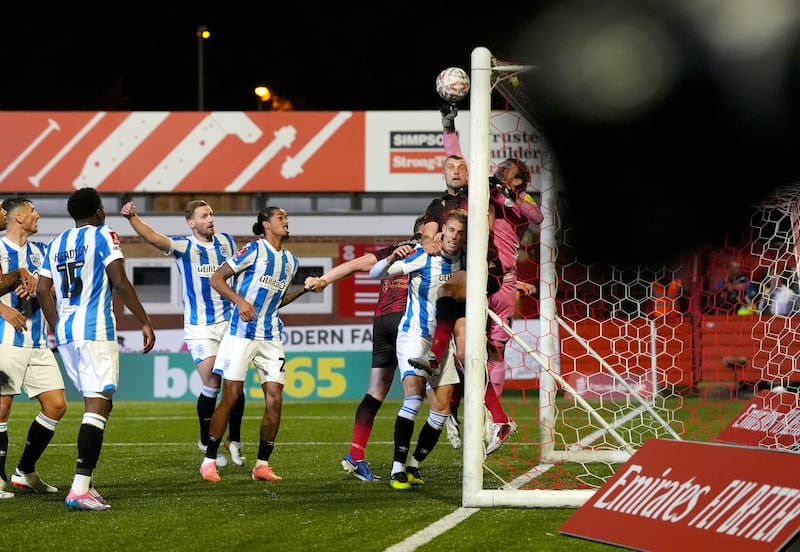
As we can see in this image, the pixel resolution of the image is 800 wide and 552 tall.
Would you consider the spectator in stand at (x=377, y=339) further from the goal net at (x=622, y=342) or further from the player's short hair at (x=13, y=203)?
the player's short hair at (x=13, y=203)

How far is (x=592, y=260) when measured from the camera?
46.6 feet

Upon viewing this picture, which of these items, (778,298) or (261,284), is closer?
(261,284)

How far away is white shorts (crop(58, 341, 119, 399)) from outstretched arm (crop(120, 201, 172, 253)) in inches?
63.9

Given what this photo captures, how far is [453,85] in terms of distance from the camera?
6.77m

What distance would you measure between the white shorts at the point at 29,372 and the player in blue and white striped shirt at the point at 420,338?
A: 6.64 feet

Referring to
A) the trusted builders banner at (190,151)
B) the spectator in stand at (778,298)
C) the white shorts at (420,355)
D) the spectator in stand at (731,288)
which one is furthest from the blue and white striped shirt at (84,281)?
the trusted builders banner at (190,151)

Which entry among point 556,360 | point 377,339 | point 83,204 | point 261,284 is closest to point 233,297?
point 261,284

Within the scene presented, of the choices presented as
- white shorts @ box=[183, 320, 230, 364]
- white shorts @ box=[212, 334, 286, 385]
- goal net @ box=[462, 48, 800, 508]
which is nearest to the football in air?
goal net @ box=[462, 48, 800, 508]

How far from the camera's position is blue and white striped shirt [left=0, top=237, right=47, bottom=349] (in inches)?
264

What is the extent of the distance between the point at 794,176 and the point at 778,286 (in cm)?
278

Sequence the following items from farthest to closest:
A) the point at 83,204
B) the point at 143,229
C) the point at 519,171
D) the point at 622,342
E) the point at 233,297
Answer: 1. the point at 622,342
2. the point at 143,229
3. the point at 519,171
4. the point at 233,297
5. the point at 83,204

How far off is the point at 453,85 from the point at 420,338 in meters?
1.55

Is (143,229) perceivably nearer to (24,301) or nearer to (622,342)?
(24,301)

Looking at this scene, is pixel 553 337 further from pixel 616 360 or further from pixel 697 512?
pixel 697 512
